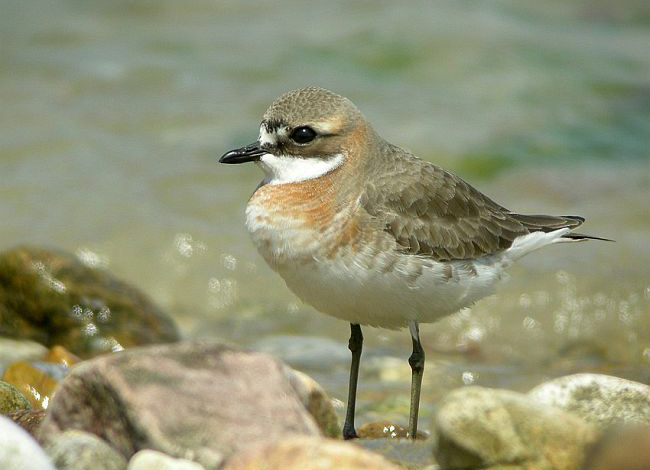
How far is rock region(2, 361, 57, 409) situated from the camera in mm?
7258

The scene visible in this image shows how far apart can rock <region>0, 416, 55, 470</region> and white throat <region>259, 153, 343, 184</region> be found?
117 inches

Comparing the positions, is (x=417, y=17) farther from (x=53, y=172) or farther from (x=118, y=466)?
(x=118, y=466)

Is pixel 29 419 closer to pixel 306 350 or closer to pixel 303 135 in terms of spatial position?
pixel 303 135

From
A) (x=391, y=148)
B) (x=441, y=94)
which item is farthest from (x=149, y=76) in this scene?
(x=391, y=148)

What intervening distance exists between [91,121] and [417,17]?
666 centimetres

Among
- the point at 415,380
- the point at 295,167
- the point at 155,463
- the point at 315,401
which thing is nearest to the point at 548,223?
the point at 415,380

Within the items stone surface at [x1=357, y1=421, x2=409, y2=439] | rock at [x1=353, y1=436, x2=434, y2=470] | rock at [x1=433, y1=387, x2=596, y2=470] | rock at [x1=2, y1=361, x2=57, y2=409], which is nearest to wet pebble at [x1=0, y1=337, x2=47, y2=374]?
rock at [x1=2, y1=361, x2=57, y2=409]

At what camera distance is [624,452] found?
13.2 ft

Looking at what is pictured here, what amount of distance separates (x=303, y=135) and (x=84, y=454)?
304 cm

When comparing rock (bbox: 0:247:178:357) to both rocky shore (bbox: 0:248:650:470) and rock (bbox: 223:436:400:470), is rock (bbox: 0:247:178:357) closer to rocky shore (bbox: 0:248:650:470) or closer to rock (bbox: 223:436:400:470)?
rocky shore (bbox: 0:248:650:470)

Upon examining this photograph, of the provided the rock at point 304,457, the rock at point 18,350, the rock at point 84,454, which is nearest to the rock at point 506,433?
the rock at point 304,457

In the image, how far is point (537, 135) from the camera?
16406 mm

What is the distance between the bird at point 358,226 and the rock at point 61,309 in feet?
9.23

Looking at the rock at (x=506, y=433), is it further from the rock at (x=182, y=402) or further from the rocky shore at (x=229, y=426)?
the rock at (x=182, y=402)
